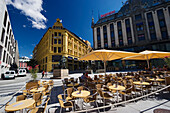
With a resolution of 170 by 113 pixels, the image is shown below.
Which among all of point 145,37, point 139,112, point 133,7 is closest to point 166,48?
point 145,37

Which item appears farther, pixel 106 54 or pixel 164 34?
pixel 164 34

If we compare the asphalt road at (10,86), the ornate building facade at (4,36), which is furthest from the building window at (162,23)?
the ornate building facade at (4,36)

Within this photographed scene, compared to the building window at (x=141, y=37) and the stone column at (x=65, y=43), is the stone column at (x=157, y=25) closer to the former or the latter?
the building window at (x=141, y=37)

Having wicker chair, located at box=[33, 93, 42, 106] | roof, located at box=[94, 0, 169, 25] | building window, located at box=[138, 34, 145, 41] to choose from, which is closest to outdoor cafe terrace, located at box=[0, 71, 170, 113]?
wicker chair, located at box=[33, 93, 42, 106]

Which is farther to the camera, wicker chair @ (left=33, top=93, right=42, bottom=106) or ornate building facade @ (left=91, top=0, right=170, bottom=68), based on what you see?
ornate building facade @ (left=91, top=0, right=170, bottom=68)

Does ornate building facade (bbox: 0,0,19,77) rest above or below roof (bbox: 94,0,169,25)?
below

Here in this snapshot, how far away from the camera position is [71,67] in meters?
33.2

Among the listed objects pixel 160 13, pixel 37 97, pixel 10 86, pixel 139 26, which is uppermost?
pixel 160 13

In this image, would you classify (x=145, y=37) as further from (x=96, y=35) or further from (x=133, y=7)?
(x=96, y=35)

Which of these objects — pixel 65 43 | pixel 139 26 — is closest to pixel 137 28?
pixel 139 26

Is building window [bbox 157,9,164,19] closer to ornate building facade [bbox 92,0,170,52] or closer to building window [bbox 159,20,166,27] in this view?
ornate building facade [bbox 92,0,170,52]

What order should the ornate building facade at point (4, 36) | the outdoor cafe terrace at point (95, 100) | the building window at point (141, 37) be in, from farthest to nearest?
the building window at point (141, 37) < the ornate building facade at point (4, 36) < the outdoor cafe terrace at point (95, 100)

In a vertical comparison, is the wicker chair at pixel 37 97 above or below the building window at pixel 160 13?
below

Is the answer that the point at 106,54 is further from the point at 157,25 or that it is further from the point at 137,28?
the point at 157,25
